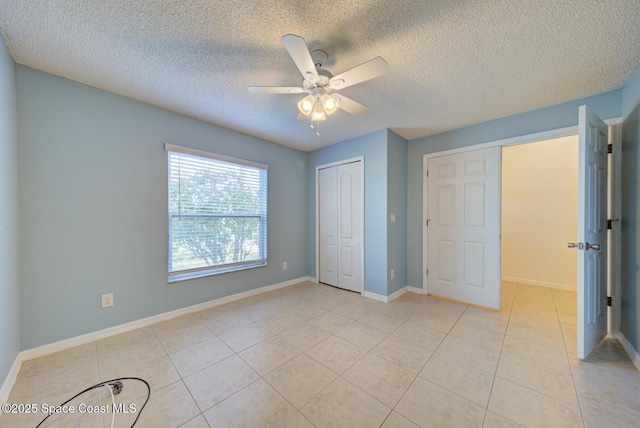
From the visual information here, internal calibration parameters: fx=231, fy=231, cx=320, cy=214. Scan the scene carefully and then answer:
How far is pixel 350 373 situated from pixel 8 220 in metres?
2.61

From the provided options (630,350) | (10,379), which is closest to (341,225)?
(630,350)

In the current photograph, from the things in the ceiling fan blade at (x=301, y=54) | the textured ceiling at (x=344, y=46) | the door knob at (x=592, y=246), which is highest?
the textured ceiling at (x=344, y=46)

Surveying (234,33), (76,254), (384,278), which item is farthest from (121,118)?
(384,278)

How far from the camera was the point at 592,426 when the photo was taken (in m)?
1.23

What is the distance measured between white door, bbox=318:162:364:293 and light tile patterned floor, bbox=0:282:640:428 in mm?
1027

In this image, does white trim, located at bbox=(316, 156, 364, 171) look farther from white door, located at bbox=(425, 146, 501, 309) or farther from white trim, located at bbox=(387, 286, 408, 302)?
white trim, located at bbox=(387, 286, 408, 302)

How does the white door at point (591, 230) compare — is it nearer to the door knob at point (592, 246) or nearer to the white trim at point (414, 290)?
the door knob at point (592, 246)

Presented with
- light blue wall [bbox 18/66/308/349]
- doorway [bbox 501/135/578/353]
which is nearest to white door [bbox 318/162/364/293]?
light blue wall [bbox 18/66/308/349]

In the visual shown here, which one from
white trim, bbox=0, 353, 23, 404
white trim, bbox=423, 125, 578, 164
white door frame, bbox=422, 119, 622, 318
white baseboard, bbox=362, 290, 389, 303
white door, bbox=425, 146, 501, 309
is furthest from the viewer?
white baseboard, bbox=362, 290, 389, 303

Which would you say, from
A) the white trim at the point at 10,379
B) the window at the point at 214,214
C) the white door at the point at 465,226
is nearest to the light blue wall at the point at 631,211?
the white door at the point at 465,226

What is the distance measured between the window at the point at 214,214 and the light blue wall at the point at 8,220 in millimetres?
1029

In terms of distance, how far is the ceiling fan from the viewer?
1300 mm

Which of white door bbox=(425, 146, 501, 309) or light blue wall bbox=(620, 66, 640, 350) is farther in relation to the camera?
white door bbox=(425, 146, 501, 309)

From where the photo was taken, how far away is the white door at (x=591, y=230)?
5.76 feet
